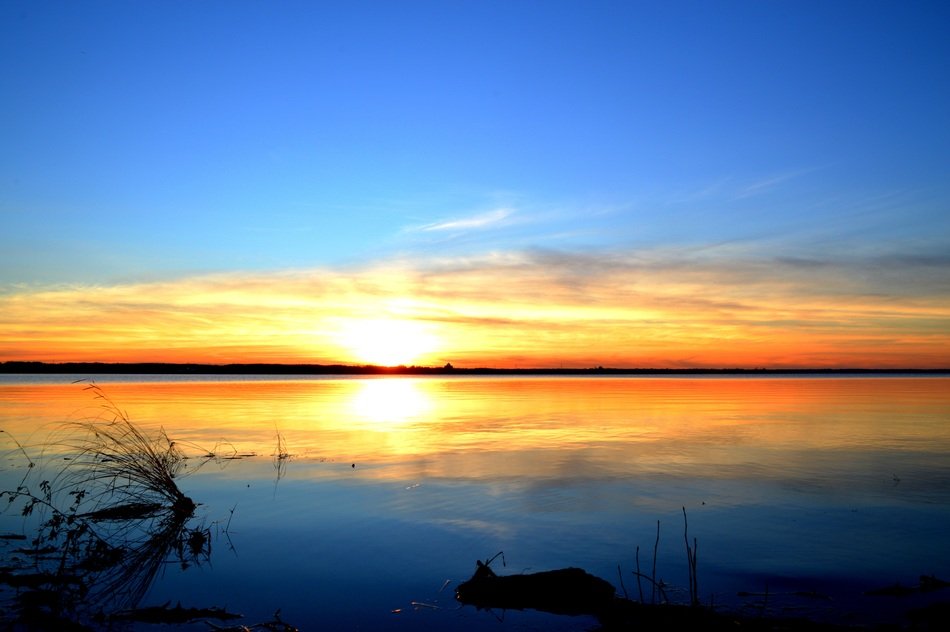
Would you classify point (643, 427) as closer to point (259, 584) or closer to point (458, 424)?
point (458, 424)

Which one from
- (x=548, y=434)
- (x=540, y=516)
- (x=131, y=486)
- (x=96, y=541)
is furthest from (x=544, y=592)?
(x=548, y=434)

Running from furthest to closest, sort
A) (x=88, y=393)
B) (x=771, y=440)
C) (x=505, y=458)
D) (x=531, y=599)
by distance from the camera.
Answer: (x=88, y=393) < (x=771, y=440) < (x=505, y=458) < (x=531, y=599)

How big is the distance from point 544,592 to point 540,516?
5.62 m

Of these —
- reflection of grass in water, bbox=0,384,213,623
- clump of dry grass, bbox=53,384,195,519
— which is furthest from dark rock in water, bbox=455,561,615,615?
clump of dry grass, bbox=53,384,195,519

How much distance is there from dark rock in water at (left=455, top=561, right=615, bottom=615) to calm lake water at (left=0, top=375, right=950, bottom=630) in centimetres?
27

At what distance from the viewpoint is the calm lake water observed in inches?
388

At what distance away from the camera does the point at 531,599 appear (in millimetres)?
9359

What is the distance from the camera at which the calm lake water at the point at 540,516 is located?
985cm

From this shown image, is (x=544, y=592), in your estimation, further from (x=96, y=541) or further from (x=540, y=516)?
(x=96, y=541)

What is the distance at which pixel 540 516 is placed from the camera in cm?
1495

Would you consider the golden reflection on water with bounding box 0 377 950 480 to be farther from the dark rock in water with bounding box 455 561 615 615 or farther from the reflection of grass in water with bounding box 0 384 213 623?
the dark rock in water with bounding box 455 561 615 615

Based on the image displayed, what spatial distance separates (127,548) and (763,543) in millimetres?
11895

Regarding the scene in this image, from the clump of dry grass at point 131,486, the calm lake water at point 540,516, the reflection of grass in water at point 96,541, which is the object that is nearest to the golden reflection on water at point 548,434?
the calm lake water at point 540,516

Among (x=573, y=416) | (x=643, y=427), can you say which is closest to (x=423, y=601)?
(x=643, y=427)
